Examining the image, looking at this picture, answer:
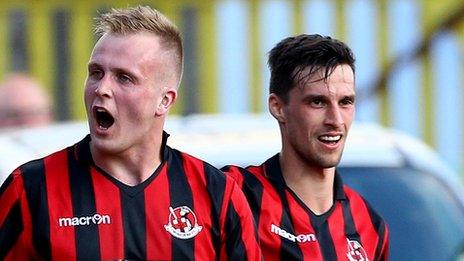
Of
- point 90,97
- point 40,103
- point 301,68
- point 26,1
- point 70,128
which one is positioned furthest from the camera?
point 26,1

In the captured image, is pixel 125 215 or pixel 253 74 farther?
pixel 253 74

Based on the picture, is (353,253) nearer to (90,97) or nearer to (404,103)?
(90,97)

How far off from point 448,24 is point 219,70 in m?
1.59

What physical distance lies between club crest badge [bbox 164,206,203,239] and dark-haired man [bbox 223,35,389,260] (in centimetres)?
35

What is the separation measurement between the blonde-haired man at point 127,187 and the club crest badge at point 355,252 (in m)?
0.41

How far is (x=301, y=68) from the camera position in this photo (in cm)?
502

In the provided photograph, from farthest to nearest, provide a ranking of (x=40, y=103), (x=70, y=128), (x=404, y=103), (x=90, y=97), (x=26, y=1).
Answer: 1. (x=404, y=103)
2. (x=26, y=1)
3. (x=40, y=103)
4. (x=70, y=128)
5. (x=90, y=97)

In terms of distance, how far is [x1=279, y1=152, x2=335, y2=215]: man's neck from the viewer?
5.07m

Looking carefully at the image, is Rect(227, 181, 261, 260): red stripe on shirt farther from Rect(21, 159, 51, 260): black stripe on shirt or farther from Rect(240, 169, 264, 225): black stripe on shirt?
Rect(21, 159, 51, 260): black stripe on shirt

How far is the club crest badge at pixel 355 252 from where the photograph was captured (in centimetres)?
502

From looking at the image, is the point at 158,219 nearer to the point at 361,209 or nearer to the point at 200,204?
the point at 200,204

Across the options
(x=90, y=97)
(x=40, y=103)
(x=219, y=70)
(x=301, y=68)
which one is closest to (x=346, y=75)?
(x=301, y=68)

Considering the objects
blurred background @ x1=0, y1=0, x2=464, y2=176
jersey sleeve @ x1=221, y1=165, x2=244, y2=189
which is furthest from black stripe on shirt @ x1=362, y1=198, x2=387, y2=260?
blurred background @ x1=0, y1=0, x2=464, y2=176

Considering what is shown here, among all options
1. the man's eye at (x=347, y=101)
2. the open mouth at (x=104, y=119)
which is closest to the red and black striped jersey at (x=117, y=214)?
the open mouth at (x=104, y=119)
